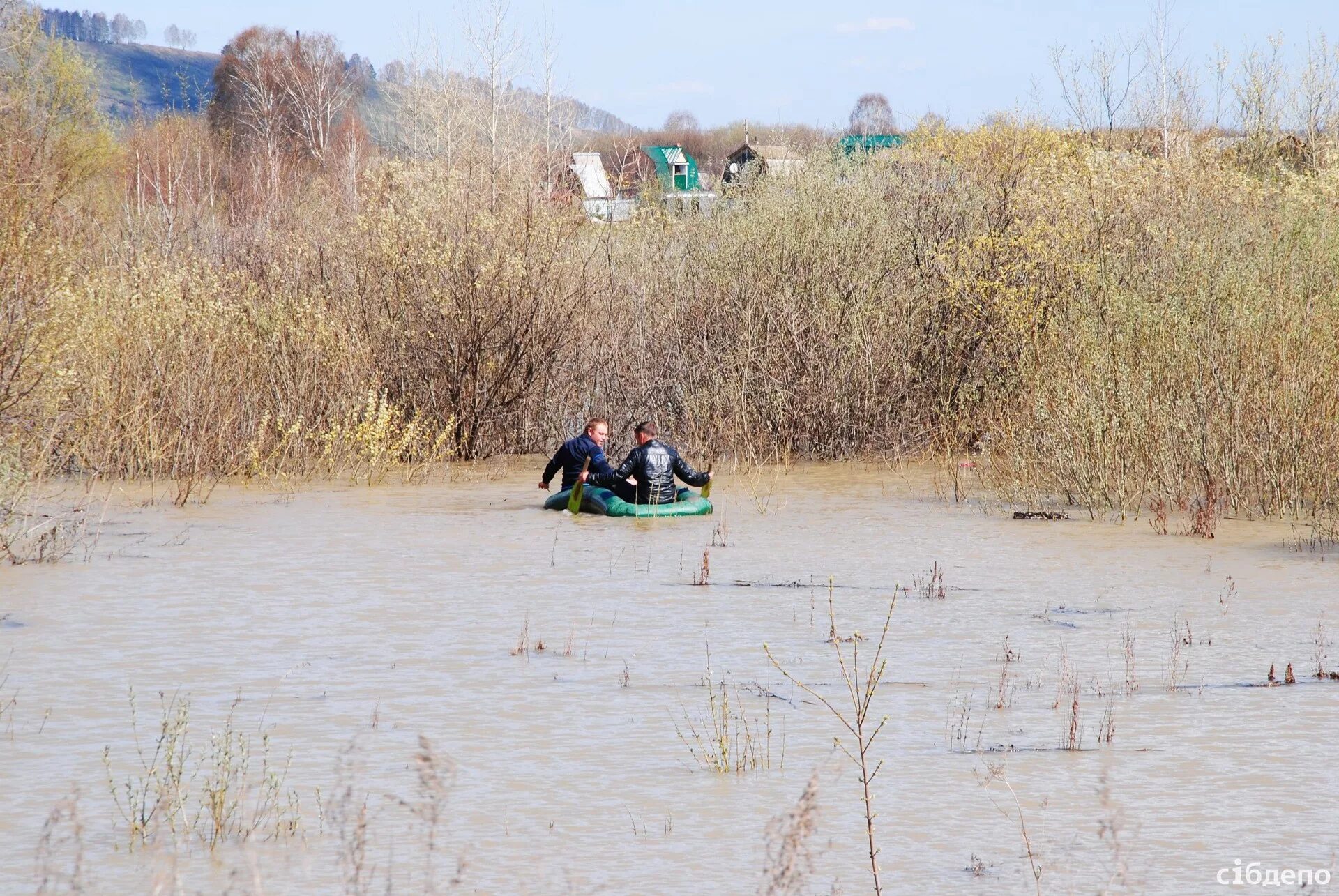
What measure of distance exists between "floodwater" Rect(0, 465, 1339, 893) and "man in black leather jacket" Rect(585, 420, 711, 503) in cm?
97

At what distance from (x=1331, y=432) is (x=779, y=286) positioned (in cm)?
760

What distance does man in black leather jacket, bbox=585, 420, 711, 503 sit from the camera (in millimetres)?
14438

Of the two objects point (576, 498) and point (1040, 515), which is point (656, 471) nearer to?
point (576, 498)

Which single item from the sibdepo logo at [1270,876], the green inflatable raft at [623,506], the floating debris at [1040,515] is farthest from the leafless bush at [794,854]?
the green inflatable raft at [623,506]

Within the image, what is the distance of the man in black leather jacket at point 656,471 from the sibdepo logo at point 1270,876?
9.45m

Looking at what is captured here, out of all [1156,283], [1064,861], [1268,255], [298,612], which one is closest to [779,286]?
[1156,283]

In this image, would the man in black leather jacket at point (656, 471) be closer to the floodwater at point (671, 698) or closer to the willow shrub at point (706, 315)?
the floodwater at point (671, 698)

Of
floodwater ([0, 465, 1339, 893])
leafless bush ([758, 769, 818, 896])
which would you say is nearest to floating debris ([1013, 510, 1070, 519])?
floodwater ([0, 465, 1339, 893])

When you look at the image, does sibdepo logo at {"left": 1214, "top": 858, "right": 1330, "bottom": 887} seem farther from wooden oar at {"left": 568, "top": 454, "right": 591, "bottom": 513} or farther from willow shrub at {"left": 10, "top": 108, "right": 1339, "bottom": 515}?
wooden oar at {"left": 568, "top": 454, "right": 591, "bottom": 513}

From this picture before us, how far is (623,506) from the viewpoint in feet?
47.5

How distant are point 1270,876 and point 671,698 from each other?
3.12m

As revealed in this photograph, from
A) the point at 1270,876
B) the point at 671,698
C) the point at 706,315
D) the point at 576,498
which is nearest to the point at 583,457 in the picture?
the point at 576,498

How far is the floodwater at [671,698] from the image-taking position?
5.33 metres

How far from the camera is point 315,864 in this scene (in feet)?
17.1
